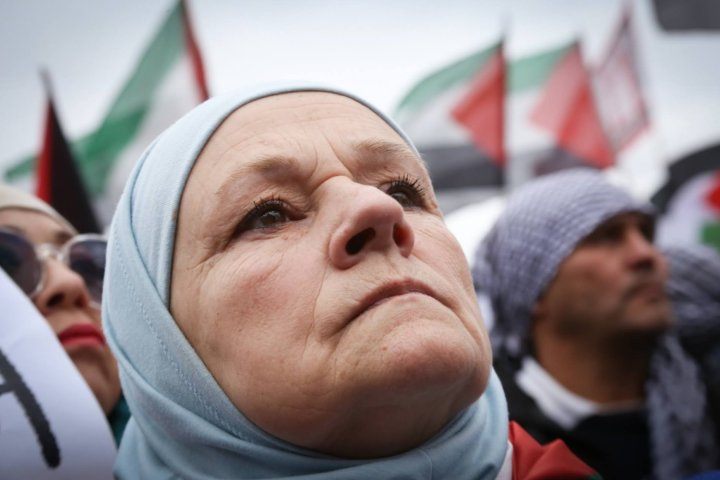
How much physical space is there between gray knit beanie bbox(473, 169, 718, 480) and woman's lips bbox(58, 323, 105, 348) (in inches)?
86.3

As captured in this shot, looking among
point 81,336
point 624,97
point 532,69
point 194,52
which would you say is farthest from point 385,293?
point 624,97

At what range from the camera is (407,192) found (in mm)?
1606

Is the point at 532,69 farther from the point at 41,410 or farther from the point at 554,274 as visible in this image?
the point at 41,410

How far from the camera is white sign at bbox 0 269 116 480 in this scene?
1611 millimetres

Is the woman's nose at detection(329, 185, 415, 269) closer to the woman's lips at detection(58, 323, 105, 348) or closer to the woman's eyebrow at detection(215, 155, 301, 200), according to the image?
the woman's eyebrow at detection(215, 155, 301, 200)

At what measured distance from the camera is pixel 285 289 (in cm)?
129

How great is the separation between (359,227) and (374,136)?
339 millimetres

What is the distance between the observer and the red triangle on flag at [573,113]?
22.7 ft

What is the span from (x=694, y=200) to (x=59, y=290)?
5864 mm

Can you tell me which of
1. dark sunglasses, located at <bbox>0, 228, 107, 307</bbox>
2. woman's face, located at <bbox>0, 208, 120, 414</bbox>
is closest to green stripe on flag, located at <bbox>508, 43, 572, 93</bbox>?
dark sunglasses, located at <bbox>0, 228, 107, 307</bbox>

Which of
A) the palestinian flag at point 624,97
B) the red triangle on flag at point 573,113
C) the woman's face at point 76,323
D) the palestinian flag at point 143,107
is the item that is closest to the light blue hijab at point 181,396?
the woman's face at point 76,323

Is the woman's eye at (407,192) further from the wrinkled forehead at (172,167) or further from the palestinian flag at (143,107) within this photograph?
the palestinian flag at (143,107)

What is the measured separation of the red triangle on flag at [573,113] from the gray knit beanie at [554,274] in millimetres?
3276

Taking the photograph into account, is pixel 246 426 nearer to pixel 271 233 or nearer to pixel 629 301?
pixel 271 233
